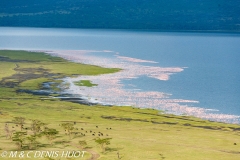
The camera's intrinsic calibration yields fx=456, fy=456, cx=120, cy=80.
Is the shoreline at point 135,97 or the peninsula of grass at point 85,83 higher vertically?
the shoreline at point 135,97

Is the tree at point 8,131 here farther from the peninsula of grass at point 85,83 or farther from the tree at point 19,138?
the peninsula of grass at point 85,83

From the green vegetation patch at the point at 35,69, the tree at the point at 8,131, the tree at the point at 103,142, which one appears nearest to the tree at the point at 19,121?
the tree at the point at 8,131

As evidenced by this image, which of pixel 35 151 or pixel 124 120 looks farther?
pixel 124 120

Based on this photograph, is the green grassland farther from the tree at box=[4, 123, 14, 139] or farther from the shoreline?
the shoreline

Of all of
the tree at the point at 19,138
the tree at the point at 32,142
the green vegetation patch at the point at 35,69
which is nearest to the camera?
the tree at the point at 19,138

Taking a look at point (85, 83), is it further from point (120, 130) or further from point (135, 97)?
point (120, 130)

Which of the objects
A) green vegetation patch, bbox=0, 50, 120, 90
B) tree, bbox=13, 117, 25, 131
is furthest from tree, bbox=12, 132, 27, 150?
green vegetation patch, bbox=0, 50, 120, 90

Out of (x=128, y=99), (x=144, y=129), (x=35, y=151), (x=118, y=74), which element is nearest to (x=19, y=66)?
(x=118, y=74)

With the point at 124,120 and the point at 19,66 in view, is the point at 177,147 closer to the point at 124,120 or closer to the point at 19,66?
the point at 124,120

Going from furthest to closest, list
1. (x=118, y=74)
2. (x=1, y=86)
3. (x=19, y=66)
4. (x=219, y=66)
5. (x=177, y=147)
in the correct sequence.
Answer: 1. (x=219, y=66)
2. (x=19, y=66)
3. (x=118, y=74)
4. (x=1, y=86)
5. (x=177, y=147)
